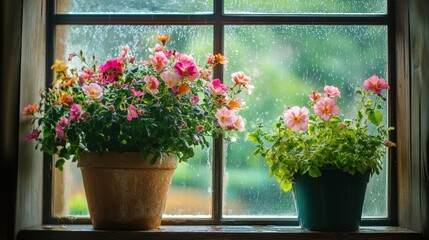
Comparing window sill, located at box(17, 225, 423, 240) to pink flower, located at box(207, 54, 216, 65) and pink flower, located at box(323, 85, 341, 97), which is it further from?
pink flower, located at box(207, 54, 216, 65)

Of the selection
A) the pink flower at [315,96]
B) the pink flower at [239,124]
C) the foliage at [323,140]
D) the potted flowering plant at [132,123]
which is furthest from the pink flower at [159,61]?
the pink flower at [315,96]

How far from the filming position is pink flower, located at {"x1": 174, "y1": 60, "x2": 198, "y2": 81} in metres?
2.46

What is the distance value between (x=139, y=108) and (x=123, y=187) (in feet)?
0.91

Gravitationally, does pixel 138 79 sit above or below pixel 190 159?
above

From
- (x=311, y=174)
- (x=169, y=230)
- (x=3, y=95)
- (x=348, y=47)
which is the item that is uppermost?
(x=348, y=47)

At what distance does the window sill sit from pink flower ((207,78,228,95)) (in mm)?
481

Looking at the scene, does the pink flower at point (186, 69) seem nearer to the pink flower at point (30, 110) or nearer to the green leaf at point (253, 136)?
the green leaf at point (253, 136)

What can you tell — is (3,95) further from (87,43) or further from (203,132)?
(203,132)

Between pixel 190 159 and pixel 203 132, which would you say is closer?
pixel 203 132

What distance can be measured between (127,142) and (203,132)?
0.28 metres

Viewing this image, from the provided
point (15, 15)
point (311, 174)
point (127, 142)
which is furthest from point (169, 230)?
point (15, 15)

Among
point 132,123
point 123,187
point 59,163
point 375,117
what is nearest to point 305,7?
point 375,117

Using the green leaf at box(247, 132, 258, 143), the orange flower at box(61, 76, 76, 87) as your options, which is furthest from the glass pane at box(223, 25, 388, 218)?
the orange flower at box(61, 76, 76, 87)

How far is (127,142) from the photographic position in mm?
2490
